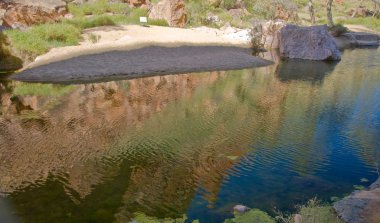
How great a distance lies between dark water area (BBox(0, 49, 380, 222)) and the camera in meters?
6.50

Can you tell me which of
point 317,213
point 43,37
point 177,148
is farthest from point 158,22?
point 317,213

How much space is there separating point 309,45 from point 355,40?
30.4ft

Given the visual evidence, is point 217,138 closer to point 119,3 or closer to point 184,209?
point 184,209

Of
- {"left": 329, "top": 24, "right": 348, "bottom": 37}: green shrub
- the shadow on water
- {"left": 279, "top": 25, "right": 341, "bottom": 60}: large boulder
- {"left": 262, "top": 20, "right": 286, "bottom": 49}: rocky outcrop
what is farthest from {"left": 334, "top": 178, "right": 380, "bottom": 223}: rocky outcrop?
{"left": 329, "top": 24, "right": 348, "bottom": 37}: green shrub

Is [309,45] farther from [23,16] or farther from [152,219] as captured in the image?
[152,219]

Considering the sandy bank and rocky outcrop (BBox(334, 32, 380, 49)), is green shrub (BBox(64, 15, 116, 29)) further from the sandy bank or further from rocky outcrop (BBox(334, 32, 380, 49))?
rocky outcrop (BBox(334, 32, 380, 49))

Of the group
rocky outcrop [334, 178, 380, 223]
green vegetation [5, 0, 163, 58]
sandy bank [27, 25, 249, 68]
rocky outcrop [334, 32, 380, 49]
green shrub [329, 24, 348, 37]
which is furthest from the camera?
green shrub [329, 24, 348, 37]

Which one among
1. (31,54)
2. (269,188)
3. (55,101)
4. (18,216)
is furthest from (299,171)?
(31,54)

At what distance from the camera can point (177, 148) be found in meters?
8.93

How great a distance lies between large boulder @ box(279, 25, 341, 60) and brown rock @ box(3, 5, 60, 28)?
13.8 m

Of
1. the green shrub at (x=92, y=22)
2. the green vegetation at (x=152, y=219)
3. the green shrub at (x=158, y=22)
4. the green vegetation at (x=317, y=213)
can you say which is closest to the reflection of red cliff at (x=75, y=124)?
the green vegetation at (x=152, y=219)

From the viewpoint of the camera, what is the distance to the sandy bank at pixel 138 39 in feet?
58.5

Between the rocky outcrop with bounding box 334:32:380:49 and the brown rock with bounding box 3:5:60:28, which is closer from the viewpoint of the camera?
the brown rock with bounding box 3:5:60:28

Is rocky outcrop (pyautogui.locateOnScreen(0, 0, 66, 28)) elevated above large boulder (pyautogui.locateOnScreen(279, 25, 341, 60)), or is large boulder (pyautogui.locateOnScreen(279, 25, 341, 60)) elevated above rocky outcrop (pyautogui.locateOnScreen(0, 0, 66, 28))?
rocky outcrop (pyautogui.locateOnScreen(0, 0, 66, 28))
